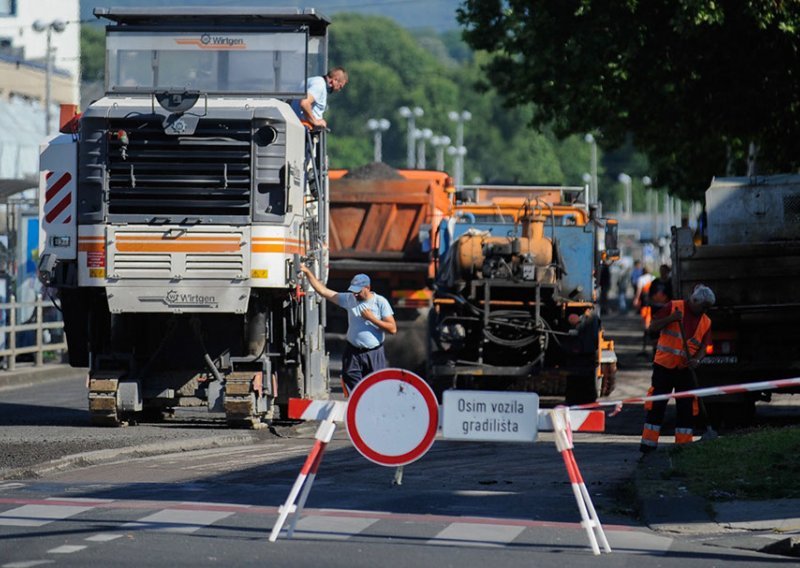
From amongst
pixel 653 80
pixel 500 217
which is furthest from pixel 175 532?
pixel 653 80

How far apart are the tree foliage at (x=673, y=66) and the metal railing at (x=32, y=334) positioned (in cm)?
935

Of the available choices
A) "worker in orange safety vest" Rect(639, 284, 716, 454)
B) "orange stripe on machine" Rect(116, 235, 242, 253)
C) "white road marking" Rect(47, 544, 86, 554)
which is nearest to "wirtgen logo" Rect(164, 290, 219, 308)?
"orange stripe on machine" Rect(116, 235, 242, 253)

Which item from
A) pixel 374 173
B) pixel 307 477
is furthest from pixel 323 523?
pixel 374 173

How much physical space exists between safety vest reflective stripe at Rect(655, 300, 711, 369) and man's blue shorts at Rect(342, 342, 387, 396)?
263 cm

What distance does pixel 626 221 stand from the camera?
13900 cm

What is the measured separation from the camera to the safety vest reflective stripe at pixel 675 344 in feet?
55.5

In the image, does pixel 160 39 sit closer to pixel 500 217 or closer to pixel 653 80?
pixel 500 217

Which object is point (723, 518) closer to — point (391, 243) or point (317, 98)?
point (317, 98)

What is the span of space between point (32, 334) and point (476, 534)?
1922cm

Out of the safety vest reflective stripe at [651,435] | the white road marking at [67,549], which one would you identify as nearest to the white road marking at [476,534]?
the white road marking at [67,549]

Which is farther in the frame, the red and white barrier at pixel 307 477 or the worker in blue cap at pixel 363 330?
the worker in blue cap at pixel 363 330

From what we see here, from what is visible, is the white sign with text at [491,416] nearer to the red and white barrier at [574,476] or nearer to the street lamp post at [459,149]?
the red and white barrier at [574,476]

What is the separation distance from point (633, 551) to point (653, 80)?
726 inches

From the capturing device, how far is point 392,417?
37.2 feet
